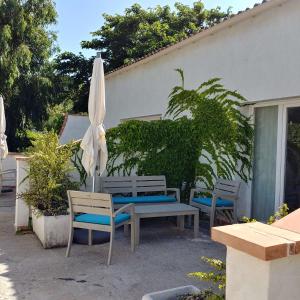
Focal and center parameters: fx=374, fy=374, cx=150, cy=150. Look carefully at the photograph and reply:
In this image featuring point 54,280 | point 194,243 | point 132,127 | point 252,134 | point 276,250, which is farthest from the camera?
point 132,127

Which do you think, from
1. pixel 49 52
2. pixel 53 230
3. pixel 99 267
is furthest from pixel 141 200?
pixel 49 52

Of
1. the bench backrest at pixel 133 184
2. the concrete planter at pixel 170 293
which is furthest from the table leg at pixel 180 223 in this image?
the concrete planter at pixel 170 293

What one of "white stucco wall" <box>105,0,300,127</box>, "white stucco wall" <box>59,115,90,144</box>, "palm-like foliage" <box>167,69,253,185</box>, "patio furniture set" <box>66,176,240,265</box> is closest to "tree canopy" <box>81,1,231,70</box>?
"white stucco wall" <box>59,115,90,144</box>

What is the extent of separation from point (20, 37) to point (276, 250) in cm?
1734

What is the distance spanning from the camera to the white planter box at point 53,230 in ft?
19.2

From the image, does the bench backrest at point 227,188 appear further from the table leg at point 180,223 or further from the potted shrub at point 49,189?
the potted shrub at point 49,189

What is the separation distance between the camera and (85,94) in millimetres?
20062

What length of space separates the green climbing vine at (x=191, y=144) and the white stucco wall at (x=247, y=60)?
418mm

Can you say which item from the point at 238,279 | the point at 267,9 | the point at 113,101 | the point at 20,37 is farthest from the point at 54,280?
the point at 20,37

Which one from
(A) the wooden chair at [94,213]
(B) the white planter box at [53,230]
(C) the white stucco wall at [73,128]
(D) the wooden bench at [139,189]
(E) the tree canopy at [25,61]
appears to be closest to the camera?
(A) the wooden chair at [94,213]

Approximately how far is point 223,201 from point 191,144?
1762mm

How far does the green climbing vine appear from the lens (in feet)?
25.8

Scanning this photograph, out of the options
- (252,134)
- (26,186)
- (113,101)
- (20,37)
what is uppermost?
A: (20,37)

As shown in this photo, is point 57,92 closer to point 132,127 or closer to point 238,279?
point 132,127
